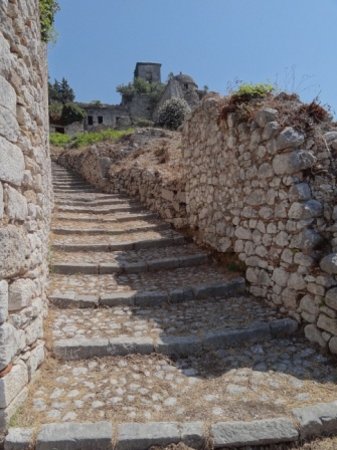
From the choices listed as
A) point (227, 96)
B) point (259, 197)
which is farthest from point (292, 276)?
point (227, 96)

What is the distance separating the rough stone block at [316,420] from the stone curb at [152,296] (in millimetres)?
1935

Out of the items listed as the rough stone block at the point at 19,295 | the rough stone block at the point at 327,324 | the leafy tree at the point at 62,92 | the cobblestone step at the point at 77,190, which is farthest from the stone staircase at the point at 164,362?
the leafy tree at the point at 62,92

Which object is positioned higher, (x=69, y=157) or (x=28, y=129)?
(x=69, y=157)

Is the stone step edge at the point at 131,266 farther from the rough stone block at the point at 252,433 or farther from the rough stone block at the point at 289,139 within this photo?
the rough stone block at the point at 252,433

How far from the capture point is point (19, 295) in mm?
2471

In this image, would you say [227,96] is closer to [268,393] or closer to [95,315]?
[95,315]

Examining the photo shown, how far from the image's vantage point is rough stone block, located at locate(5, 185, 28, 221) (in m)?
2.37

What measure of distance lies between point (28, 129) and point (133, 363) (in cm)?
230

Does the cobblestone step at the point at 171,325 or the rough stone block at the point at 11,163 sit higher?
the rough stone block at the point at 11,163

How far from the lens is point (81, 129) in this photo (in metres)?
28.4

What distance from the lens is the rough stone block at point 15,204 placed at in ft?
7.79

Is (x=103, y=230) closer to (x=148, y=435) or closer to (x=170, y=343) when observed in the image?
(x=170, y=343)

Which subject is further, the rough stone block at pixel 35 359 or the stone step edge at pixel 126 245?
the stone step edge at pixel 126 245

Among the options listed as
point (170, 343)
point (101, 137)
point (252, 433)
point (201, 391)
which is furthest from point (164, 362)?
point (101, 137)
